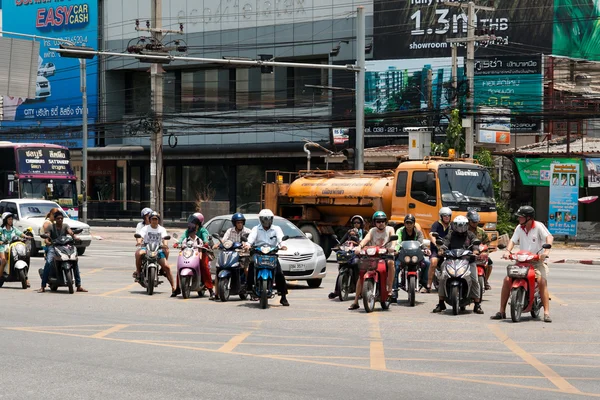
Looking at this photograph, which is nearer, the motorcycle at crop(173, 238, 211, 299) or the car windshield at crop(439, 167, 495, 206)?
the motorcycle at crop(173, 238, 211, 299)

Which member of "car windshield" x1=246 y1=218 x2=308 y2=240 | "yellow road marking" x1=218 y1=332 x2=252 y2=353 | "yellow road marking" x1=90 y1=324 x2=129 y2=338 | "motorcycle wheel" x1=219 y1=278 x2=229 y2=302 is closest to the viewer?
"yellow road marking" x1=218 y1=332 x2=252 y2=353

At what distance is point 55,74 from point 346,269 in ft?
155

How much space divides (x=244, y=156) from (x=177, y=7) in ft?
31.6

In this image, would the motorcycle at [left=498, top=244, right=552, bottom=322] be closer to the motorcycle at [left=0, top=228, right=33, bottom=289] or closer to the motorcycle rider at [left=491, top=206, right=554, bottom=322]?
the motorcycle rider at [left=491, top=206, right=554, bottom=322]

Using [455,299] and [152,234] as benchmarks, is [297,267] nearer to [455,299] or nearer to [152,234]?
[152,234]

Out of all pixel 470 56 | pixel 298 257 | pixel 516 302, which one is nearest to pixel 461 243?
pixel 516 302

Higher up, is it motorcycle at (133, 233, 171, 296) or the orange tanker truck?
the orange tanker truck

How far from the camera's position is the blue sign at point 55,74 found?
59125 millimetres

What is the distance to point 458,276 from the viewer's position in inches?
596

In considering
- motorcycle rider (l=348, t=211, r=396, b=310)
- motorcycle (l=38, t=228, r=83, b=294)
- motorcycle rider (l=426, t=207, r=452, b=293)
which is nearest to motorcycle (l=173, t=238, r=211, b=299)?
motorcycle (l=38, t=228, r=83, b=294)

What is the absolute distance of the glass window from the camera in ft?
87.8

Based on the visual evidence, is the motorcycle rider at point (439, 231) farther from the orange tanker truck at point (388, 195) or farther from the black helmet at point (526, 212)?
the orange tanker truck at point (388, 195)

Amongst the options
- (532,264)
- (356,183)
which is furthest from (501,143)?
(532,264)

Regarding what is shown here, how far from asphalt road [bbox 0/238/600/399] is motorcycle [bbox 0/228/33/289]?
177 centimetres
